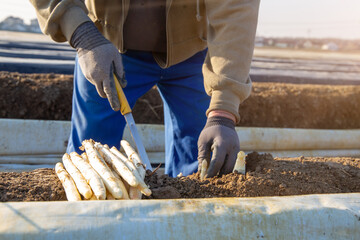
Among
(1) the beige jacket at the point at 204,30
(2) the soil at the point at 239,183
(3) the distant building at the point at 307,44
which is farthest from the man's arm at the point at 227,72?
(3) the distant building at the point at 307,44

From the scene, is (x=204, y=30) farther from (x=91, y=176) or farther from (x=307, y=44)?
(x=307, y=44)

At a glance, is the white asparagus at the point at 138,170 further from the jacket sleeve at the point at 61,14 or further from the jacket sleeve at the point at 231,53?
the jacket sleeve at the point at 61,14

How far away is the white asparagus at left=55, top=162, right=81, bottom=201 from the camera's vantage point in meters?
1.27

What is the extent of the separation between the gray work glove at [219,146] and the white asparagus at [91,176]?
537mm

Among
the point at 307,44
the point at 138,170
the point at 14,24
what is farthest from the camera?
the point at 307,44

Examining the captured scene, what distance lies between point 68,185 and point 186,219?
0.48 m

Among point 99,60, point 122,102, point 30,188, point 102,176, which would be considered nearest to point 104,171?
point 102,176

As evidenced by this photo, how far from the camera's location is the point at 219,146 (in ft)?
5.42

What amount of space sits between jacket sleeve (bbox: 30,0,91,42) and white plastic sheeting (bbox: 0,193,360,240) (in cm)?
113

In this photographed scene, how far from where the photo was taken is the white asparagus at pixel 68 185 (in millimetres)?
1274

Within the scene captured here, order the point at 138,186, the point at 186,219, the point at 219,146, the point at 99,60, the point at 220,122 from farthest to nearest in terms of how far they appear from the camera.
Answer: the point at 99,60, the point at 220,122, the point at 219,146, the point at 138,186, the point at 186,219

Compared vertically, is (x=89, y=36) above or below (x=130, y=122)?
above

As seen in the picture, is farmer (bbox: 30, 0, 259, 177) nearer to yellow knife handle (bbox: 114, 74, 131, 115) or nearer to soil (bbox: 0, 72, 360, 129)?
yellow knife handle (bbox: 114, 74, 131, 115)

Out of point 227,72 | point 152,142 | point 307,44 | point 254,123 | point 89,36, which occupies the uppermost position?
point 89,36
